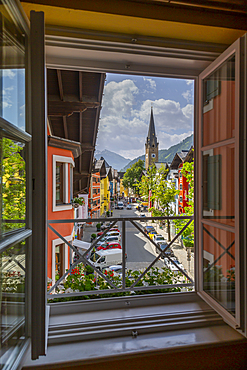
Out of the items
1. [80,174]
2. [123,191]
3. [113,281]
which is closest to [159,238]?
[113,281]

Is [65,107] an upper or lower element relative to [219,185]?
upper

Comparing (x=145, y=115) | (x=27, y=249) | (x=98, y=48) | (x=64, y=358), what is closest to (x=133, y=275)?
(x=64, y=358)

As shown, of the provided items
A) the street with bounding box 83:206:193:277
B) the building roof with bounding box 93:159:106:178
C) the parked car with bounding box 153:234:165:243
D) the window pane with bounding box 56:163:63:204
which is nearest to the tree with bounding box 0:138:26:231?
the street with bounding box 83:206:193:277

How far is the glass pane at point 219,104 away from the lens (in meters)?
1.19

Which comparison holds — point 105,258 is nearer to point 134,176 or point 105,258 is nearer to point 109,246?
point 109,246

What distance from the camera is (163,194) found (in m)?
4.21

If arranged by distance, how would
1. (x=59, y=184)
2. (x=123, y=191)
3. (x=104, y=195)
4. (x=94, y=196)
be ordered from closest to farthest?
(x=59, y=184)
(x=123, y=191)
(x=104, y=195)
(x=94, y=196)

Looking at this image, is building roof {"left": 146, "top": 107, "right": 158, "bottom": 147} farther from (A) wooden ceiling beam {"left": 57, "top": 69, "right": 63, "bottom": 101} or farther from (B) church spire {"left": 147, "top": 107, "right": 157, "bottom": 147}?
(A) wooden ceiling beam {"left": 57, "top": 69, "right": 63, "bottom": 101}

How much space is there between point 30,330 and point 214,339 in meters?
1.02

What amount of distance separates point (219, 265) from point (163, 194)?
9.56ft

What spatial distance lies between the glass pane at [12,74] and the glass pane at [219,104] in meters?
1.10

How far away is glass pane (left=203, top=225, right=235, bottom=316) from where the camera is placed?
118 cm

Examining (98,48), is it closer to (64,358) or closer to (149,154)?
(64,358)

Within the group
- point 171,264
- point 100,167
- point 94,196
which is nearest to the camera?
point 171,264
